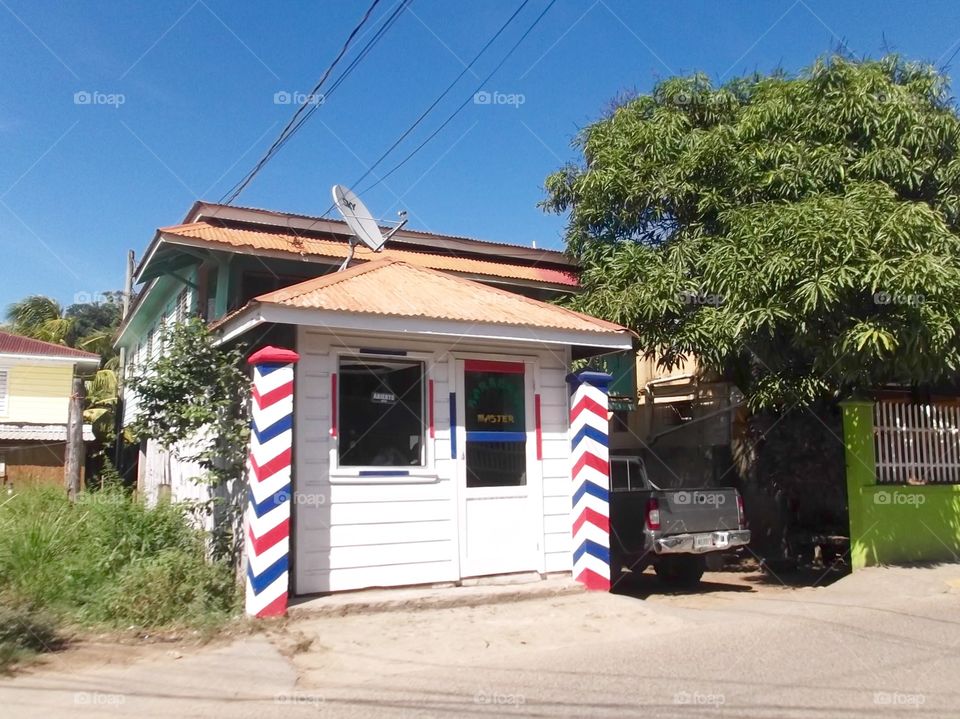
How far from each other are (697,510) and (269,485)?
527 cm

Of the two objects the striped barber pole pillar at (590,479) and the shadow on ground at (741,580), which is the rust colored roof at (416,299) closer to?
the striped barber pole pillar at (590,479)

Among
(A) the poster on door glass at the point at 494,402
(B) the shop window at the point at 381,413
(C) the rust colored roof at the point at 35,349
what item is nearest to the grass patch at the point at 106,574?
(B) the shop window at the point at 381,413

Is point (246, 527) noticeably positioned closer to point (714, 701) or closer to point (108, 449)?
point (714, 701)

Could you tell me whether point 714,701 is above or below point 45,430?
below

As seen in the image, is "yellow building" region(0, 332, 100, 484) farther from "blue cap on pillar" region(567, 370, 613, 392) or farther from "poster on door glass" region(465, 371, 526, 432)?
"blue cap on pillar" region(567, 370, 613, 392)

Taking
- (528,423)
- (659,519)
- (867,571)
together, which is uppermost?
(528,423)

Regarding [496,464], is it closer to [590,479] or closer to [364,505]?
[590,479]

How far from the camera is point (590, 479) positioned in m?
9.40

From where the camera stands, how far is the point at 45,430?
78.9 feet

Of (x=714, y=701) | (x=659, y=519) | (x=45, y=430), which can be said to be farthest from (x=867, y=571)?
(x=45, y=430)

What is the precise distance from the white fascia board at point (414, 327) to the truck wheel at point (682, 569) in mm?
3214

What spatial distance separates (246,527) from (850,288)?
282 inches

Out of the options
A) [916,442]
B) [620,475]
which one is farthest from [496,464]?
[916,442]

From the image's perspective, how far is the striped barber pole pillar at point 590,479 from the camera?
30.3 feet
